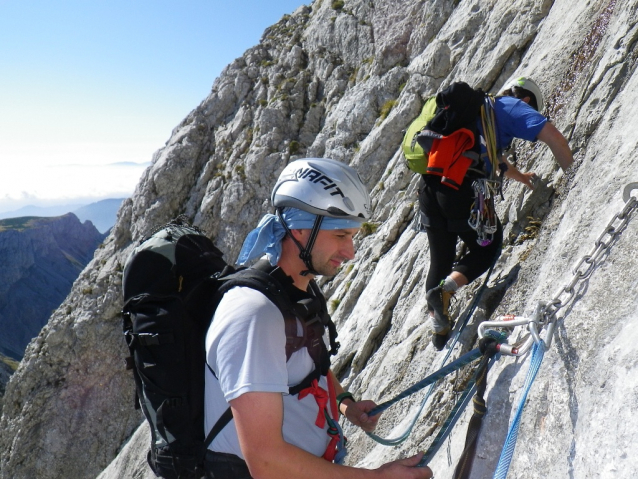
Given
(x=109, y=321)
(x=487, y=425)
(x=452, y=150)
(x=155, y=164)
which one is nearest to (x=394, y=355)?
(x=452, y=150)

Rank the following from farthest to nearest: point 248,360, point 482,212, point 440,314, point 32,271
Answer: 1. point 32,271
2. point 440,314
3. point 482,212
4. point 248,360

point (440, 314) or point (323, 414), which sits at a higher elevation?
point (323, 414)

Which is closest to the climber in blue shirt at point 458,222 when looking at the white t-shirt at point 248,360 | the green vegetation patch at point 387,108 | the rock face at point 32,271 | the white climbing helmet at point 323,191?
the white climbing helmet at point 323,191

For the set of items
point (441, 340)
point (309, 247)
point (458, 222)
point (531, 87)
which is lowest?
point (441, 340)

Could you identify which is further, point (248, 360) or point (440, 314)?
point (440, 314)

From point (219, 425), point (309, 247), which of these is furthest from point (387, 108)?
point (219, 425)

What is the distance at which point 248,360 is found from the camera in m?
2.32

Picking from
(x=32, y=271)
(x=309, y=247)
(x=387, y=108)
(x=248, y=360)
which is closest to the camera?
(x=248, y=360)

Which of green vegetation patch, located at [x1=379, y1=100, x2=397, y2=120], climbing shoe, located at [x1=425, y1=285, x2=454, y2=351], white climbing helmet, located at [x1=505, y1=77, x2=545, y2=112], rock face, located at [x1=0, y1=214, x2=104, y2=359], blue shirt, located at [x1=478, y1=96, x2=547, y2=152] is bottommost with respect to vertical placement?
rock face, located at [x1=0, y1=214, x2=104, y2=359]

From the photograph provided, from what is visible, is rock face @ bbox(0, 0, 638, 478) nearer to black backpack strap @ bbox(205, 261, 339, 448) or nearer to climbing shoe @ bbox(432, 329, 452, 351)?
Result: climbing shoe @ bbox(432, 329, 452, 351)

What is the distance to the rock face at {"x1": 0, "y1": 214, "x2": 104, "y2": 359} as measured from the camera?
128 m

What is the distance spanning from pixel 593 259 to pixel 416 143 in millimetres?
3133

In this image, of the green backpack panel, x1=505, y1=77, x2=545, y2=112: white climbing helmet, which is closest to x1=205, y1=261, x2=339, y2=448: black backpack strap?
the green backpack panel

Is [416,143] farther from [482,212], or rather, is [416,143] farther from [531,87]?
[531,87]
